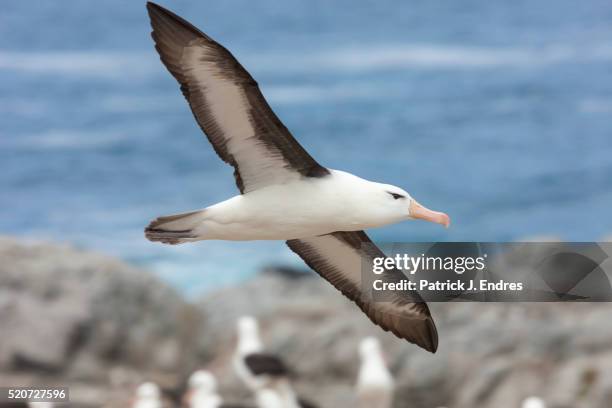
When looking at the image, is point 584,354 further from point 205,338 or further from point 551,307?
point 205,338

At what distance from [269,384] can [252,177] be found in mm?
5359

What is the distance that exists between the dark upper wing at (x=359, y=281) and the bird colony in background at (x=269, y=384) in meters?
3.35

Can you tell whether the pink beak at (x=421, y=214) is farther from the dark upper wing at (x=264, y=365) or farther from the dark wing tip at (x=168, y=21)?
the dark upper wing at (x=264, y=365)

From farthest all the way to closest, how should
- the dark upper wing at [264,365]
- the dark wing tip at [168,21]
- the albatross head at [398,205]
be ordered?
the dark upper wing at [264,365] → the albatross head at [398,205] → the dark wing tip at [168,21]

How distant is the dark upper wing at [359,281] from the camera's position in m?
8.23

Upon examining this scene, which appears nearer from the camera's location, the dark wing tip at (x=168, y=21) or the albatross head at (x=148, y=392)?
the dark wing tip at (x=168, y=21)

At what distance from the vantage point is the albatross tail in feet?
22.5

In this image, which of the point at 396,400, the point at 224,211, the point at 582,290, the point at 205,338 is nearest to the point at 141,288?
the point at 205,338

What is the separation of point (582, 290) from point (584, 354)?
246 cm

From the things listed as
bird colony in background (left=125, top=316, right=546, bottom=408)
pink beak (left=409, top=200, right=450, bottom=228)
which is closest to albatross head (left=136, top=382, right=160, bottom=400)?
bird colony in background (left=125, top=316, right=546, bottom=408)

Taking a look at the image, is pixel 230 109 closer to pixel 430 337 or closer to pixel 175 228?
pixel 175 228

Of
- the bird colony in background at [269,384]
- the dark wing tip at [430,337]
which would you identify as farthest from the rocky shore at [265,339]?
the dark wing tip at [430,337]

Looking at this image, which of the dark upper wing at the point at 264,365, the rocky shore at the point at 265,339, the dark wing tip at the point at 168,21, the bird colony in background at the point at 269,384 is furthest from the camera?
the dark upper wing at the point at 264,365

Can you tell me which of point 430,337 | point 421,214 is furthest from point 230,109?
point 430,337
